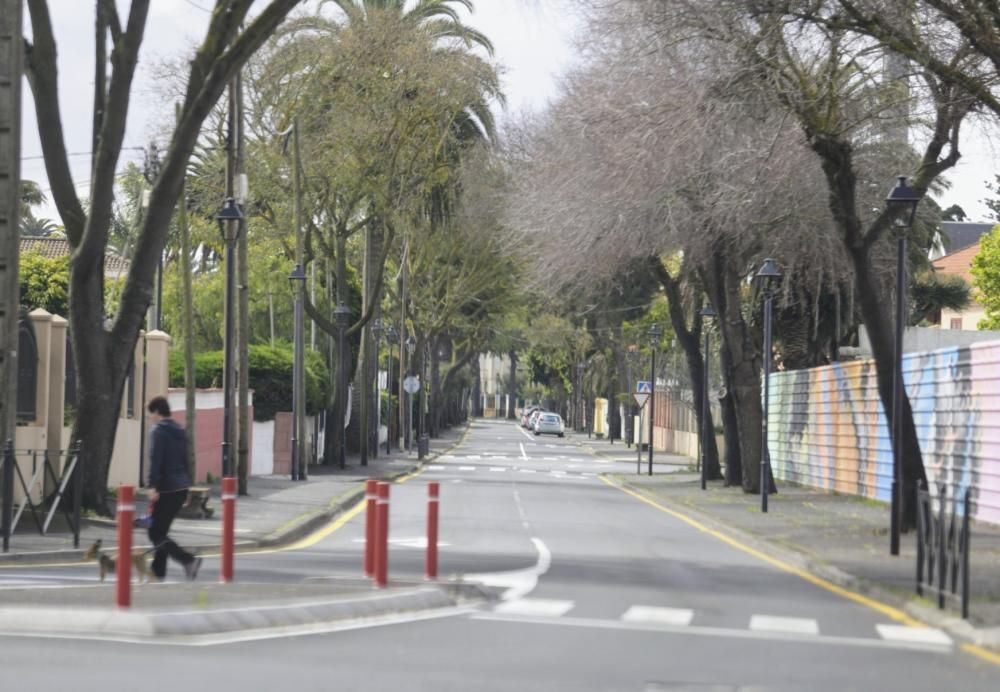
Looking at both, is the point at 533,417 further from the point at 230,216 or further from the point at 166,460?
the point at 166,460

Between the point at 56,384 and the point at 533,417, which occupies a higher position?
the point at 56,384

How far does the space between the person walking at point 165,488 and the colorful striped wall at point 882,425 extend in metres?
10.8

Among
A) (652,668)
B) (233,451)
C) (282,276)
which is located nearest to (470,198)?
(282,276)

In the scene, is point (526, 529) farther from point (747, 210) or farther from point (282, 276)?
point (282, 276)

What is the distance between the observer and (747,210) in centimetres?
2925

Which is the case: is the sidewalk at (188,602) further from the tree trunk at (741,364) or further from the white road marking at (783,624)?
the tree trunk at (741,364)

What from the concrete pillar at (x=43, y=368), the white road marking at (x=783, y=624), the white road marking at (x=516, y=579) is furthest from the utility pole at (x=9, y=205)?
the white road marking at (x=783, y=624)

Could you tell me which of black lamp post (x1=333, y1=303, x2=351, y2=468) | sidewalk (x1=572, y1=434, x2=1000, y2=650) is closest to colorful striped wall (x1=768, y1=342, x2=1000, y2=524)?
sidewalk (x1=572, y1=434, x2=1000, y2=650)

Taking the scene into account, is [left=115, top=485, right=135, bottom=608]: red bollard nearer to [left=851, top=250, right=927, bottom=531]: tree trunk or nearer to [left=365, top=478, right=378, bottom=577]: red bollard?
[left=365, top=478, right=378, bottom=577]: red bollard

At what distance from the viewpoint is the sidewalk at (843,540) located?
14.8 metres

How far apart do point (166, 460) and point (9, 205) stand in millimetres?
6116

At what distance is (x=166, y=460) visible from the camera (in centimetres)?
1530

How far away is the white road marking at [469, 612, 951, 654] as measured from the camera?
1252cm

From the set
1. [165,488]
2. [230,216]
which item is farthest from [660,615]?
[230,216]
